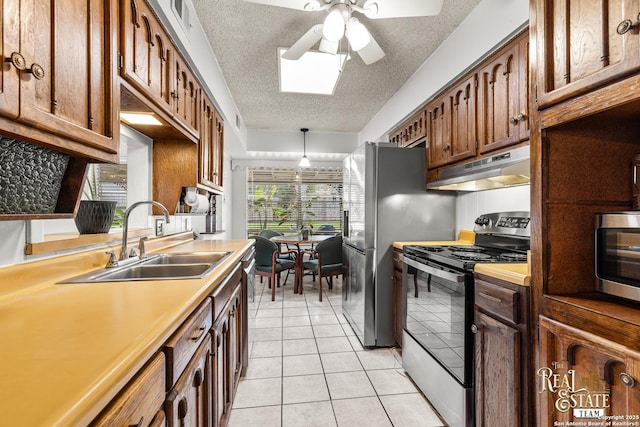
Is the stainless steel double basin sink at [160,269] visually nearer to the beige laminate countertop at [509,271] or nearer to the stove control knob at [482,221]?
the beige laminate countertop at [509,271]

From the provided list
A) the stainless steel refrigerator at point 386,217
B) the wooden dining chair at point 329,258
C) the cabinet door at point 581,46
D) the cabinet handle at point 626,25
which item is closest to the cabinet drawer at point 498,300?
the cabinet door at point 581,46

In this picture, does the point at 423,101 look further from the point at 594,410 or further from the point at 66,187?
the point at 66,187

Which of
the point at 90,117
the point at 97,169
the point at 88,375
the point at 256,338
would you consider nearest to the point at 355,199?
the point at 256,338

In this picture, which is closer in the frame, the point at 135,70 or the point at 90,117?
the point at 90,117

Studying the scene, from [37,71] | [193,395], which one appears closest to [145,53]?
[37,71]

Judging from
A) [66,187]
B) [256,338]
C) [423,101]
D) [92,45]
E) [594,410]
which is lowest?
[256,338]

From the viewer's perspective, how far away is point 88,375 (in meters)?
0.53

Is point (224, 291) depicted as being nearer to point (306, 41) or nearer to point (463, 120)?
point (306, 41)

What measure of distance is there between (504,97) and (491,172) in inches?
18.8

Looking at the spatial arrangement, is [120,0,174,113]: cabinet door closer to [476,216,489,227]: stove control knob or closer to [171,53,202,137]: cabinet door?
[171,53,202,137]: cabinet door

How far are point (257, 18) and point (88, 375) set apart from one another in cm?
245

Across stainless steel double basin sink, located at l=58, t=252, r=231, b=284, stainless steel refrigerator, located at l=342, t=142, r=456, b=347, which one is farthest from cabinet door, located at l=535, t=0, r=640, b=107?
stainless steel double basin sink, located at l=58, t=252, r=231, b=284

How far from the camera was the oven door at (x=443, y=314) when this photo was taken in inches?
65.0

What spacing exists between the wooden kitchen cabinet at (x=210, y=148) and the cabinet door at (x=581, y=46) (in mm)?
2208
